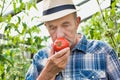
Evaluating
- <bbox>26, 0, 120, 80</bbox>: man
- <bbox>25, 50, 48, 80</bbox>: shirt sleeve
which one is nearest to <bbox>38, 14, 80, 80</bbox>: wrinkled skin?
<bbox>26, 0, 120, 80</bbox>: man

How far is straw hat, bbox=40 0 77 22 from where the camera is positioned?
2.06 metres

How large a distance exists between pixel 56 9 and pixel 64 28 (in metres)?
0.14

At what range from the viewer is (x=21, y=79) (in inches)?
153

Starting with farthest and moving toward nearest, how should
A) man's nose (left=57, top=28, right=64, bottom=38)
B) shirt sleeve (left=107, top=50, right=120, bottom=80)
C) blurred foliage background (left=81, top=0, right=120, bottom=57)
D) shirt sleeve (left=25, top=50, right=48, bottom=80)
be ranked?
blurred foliage background (left=81, top=0, right=120, bottom=57) < shirt sleeve (left=25, top=50, right=48, bottom=80) < shirt sleeve (left=107, top=50, right=120, bottom=80) < man's nose (left=57, top=28, right=64, bottom=38)

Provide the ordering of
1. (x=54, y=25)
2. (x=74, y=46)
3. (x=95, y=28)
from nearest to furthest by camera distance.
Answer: (x=54, y=25) → (x=74, y=46) → (x=95, y=28)

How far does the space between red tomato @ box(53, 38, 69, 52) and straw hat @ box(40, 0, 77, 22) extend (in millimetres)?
144

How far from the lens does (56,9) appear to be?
6.94 feet

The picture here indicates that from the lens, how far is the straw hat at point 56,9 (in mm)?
2059

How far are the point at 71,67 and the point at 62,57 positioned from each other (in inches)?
14.0

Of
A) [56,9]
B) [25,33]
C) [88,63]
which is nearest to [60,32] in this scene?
[56,9]

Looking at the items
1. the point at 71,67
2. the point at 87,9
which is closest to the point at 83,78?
the point at 71,67

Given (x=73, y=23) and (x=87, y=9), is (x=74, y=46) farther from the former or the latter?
(x=87, y=9)

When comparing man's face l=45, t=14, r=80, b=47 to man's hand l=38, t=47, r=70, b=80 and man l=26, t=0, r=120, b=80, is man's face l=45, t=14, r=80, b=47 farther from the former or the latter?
man's hand l=38, t=47, r=70, b=80

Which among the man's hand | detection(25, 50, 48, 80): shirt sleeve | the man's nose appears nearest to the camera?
the man's hand
